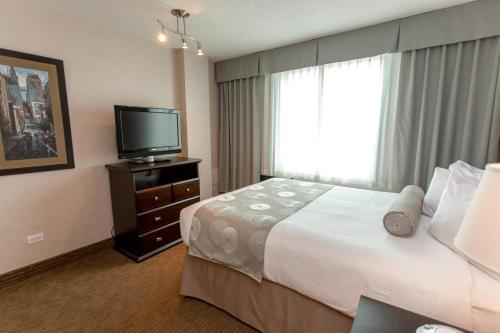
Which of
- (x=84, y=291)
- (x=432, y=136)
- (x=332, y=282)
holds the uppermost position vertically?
(x=432, y=136)

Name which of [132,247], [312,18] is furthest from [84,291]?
[312,18]

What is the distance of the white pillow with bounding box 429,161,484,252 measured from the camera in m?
1.24

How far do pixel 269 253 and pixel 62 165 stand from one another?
90.7 inches

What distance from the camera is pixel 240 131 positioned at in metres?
3.99

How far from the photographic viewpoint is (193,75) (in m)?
3.53

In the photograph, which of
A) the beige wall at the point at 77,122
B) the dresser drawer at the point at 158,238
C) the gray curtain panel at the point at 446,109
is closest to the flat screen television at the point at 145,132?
the beige wall at the point at 77,122

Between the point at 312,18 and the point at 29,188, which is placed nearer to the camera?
the point at 29,188

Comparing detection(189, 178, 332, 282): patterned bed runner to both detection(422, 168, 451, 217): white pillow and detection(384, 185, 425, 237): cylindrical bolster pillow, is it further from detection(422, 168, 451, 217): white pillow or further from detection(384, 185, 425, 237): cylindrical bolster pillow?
detection(422, 168, 451, 217): white pillow

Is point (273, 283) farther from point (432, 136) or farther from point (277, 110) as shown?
point (277, 110)

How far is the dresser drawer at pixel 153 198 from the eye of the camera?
2.45 meters

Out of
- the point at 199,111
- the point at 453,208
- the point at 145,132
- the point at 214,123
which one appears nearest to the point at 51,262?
the point at 145,132

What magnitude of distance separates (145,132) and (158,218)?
3.28 feet

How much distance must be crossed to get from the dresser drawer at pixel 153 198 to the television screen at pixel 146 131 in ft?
1.59

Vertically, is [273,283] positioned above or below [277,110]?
below
